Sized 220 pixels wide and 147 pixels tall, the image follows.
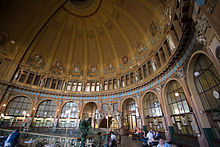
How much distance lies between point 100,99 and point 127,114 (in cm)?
614

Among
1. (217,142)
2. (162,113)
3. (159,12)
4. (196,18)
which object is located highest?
(159,12)

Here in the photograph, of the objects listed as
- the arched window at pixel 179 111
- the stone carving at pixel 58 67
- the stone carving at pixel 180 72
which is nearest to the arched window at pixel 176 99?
the arched window at pixel 179 111

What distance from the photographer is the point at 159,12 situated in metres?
13.0

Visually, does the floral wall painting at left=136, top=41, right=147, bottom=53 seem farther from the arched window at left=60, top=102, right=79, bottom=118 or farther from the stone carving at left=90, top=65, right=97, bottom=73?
the arched window at left=60, top=102, right=79, bottom=118

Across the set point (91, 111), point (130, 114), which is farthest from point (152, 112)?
point (91, 111)

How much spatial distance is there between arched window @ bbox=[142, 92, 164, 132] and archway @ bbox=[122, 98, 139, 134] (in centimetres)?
214

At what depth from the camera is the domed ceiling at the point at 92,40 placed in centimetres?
1752

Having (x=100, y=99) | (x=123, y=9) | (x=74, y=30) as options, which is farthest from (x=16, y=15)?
(x=100, y=99)

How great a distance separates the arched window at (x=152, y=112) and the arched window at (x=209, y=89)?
18.3 ft

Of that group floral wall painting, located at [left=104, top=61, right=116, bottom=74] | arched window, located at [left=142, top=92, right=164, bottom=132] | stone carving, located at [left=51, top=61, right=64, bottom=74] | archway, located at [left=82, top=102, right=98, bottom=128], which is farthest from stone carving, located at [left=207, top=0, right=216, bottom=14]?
stone carving, located at [left=51, top=61, right=64, bottom=74]

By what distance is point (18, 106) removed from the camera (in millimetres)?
17234

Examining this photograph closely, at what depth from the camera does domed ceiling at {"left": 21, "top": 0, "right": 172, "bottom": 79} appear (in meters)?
17.5

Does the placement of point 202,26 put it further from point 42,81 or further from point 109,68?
point 42,81

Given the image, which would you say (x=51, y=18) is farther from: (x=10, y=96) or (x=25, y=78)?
(x=10, y=96)
